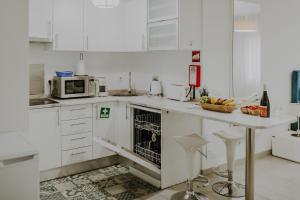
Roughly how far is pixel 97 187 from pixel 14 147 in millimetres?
1903

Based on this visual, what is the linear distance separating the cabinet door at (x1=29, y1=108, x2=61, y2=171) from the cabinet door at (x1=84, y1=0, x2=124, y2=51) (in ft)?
3.73

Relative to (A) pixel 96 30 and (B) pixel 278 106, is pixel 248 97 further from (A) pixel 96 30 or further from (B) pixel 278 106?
(A) pixel 96 30

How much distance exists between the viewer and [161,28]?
13.5 feet

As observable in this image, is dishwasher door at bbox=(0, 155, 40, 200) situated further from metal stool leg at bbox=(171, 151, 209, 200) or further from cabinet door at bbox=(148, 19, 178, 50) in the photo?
cabinet door at bbox=(148, 19, 178, 50)

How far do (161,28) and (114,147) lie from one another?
5.39ft

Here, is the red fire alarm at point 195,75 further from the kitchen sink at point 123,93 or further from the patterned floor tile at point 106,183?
the patterned floor tile at point 106,183

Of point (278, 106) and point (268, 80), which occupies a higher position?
point (268, 80)

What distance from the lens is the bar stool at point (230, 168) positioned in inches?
139

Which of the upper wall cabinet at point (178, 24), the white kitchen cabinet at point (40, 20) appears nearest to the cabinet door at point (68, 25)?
the white kitchen cabinet at point (40, 20)

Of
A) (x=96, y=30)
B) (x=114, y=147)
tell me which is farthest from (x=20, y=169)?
(x=96, y=30)

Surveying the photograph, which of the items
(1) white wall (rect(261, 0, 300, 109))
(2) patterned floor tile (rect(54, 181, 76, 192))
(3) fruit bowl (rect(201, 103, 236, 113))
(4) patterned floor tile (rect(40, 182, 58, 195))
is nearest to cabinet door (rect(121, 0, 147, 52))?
(3) fruit bowl (rect(201, 103, 236, 113))

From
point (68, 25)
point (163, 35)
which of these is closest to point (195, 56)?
point (163, 35)

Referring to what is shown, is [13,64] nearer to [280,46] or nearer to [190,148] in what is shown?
[190,148]

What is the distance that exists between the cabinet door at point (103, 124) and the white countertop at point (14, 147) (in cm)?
199
